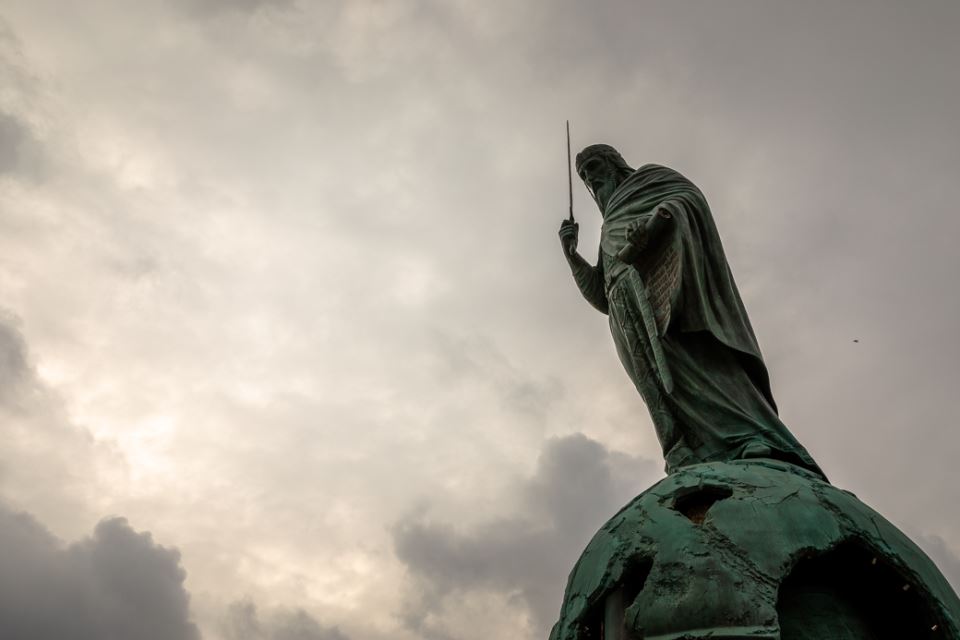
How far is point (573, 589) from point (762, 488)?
103 cm

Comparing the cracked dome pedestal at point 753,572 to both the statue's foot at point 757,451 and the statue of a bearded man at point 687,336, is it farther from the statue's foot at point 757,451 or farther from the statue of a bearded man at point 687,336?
the statue of a bearded man at point 687,336

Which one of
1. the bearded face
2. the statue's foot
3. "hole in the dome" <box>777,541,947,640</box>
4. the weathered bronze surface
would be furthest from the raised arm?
Result: "hole in the dome" <box>777,541,947,640</box>

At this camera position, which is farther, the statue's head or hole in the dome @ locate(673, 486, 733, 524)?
the statue's head

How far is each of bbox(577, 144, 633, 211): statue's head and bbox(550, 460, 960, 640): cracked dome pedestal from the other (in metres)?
3.49

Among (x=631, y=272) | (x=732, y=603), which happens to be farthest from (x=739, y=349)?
(x=732, y=603)

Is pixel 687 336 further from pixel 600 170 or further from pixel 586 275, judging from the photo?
pixel 600 170

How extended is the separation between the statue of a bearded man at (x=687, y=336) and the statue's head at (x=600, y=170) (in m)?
0.70

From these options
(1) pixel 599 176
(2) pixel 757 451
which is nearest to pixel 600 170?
(1) pixel 599 176

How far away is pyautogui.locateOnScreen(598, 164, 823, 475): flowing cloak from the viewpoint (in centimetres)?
538

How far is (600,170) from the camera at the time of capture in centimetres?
735

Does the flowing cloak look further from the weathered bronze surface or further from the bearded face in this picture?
the bearded face

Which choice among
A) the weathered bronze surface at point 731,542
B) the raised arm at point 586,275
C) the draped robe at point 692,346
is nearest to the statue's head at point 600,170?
the raised arm at point 586,275

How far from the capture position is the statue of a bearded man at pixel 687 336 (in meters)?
5.39

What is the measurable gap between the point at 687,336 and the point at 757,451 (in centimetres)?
107
